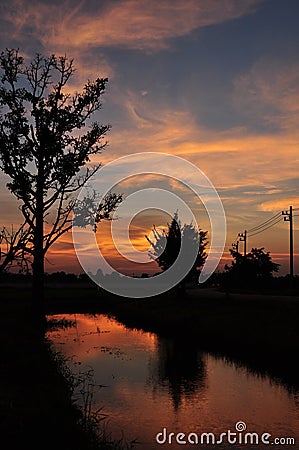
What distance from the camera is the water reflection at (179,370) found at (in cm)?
1864

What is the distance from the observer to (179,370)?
73.6 feet

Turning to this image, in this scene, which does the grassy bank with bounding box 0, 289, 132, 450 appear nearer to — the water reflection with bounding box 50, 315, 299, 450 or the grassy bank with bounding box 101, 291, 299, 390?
the water reflection with bounding box 50, 315, 299, 450

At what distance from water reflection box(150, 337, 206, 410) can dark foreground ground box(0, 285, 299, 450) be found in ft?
5.08

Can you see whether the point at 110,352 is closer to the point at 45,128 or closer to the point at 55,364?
the point at 55,364

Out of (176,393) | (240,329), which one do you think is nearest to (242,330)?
(240,329)

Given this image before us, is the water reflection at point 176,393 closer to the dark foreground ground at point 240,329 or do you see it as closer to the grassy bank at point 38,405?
the dark foreground ground at point 240,329

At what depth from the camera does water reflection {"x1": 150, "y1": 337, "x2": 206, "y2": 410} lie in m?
18.6

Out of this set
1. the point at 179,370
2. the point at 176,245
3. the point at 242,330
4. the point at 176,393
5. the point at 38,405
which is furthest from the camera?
the point at 176,245

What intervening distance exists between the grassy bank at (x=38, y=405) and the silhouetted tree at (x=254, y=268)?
2329 inches

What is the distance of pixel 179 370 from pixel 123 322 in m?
22.2

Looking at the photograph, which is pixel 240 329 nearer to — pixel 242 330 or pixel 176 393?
pixel 242 330

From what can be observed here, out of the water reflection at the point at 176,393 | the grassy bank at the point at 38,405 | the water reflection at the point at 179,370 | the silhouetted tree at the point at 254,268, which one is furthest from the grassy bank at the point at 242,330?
Result: the silhouetted tree at the point at 254,268

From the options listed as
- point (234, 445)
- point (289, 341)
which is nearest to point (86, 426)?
point (234, 445)

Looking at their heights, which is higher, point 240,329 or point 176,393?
point 240,329
